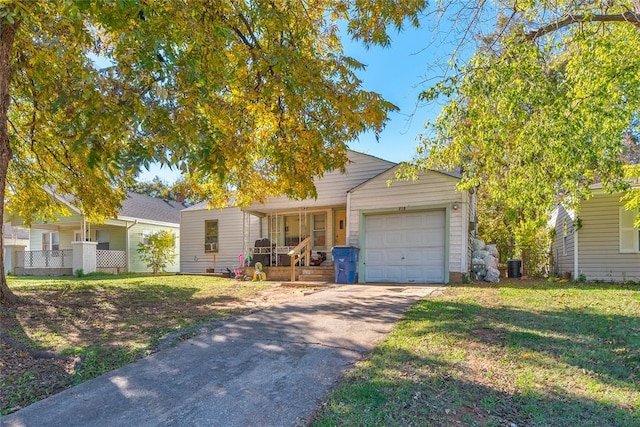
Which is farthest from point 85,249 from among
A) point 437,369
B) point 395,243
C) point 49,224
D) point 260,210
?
point 437,369

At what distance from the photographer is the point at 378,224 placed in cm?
1236

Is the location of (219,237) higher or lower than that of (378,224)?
lower

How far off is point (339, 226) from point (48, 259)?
15.1 meters

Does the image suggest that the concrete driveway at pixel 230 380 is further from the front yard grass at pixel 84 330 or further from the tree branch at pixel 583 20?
the tree branch at pixel 583 20

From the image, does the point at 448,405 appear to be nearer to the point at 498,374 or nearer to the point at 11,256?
the point at 498,374

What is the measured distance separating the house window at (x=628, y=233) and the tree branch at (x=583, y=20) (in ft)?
27.4

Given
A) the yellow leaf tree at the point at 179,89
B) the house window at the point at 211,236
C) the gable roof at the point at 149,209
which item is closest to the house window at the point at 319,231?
the yellow leaf tree at the point at 179,89

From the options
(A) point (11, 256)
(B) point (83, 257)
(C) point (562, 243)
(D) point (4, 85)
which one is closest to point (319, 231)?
(C) point (562, 243)

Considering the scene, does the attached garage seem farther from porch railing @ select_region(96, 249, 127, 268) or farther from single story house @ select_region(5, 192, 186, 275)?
porch railing @ select_region(96, 249, 127, 268)

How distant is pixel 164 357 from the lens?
430 centimetres

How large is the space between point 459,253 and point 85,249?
16.1 m

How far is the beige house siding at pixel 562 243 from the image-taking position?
13188 millimetres

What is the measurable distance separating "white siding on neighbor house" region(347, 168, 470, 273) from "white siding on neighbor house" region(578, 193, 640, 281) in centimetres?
438

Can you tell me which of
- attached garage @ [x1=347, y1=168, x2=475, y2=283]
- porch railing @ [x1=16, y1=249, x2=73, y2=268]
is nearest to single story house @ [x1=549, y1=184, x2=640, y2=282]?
attached garage @ [x1=347, y1=168, x2=475, y2=283]
